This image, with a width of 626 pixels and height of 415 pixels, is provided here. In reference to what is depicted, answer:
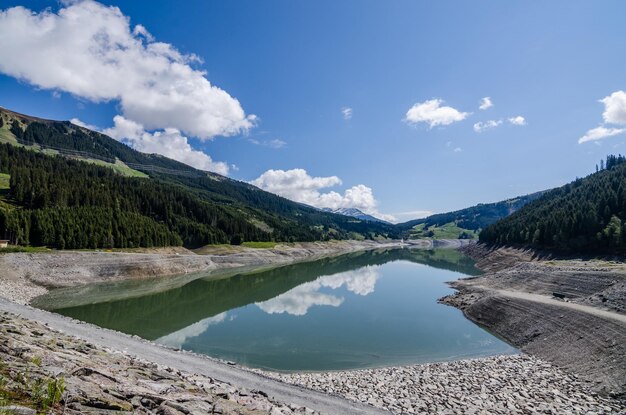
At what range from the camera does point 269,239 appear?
466ft

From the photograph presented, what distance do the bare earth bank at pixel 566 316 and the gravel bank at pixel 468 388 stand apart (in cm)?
159

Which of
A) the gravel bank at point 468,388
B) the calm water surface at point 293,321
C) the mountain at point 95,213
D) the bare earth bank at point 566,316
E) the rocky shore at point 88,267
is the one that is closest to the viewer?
the gravel bank at point 468,388

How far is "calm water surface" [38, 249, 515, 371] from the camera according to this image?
89.1ft

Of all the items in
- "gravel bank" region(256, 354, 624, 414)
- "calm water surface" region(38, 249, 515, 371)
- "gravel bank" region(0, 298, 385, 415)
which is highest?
"gravel bank" region(0, 298, 385, 415)

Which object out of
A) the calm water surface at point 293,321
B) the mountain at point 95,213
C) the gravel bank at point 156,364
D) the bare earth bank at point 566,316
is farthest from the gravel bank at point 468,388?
the mountain at point 95,213

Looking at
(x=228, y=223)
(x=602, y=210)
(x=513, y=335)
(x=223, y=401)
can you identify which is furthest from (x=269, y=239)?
(x=223, y=401)

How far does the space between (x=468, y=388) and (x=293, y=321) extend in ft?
71.1

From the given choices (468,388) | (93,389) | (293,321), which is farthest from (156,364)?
(293,321)

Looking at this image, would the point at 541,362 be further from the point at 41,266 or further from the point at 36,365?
the point at 41,266

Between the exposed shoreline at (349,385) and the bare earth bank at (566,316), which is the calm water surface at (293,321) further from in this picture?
the exposed shoreline at (349,385)

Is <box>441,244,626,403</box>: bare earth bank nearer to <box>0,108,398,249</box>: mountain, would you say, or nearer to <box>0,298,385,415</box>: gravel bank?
<box>0,298,385,415</box>: gravel bank

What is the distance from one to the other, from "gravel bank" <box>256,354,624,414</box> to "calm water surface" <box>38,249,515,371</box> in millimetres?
3500

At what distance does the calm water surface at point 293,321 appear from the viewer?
27172 millimetres

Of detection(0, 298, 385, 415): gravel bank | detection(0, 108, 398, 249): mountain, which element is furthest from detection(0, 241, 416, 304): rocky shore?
detection(0, 298, 385, 415): gravel bank
